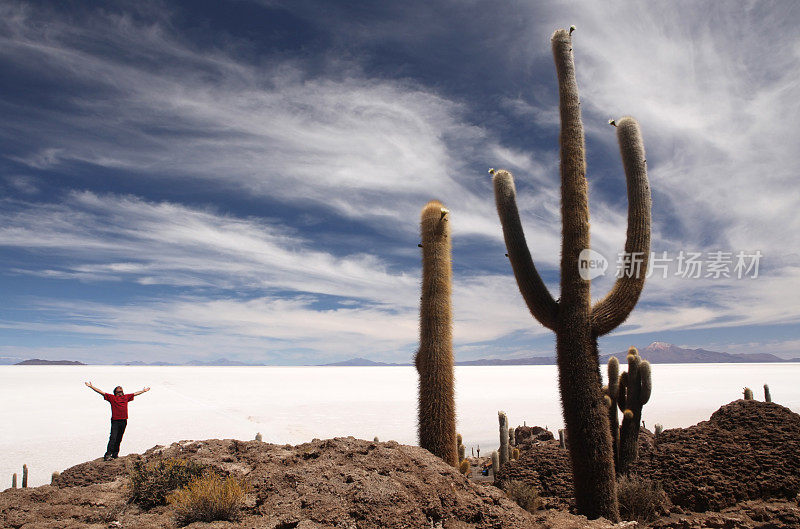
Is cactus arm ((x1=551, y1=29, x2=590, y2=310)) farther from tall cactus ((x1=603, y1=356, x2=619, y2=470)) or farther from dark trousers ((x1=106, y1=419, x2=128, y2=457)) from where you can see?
dark trousers ((x1=106, y1=419, x2=128, y2=457))

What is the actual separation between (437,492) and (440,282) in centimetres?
434

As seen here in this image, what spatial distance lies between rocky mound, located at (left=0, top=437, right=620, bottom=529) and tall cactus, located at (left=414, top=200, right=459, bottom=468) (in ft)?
4.37

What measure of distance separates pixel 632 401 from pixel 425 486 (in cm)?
701

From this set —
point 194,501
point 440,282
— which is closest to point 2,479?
point 194,501

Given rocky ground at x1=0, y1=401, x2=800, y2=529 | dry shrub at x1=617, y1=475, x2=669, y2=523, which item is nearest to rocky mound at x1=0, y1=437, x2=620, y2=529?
rocky ground at x1=0, y1=401, x2=800, y2=529

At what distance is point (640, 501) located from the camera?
9250 mm

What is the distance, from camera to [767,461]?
10383 mm

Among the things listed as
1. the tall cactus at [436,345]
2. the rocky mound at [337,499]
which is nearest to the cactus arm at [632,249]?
the tall cactus at [436,345]

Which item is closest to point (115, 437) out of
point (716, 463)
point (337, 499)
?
point (337, 499)

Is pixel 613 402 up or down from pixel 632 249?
down

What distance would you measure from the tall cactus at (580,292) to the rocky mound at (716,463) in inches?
83.9

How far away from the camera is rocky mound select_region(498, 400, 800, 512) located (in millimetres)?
9852

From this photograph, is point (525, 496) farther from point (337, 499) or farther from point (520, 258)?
point (337, 499)

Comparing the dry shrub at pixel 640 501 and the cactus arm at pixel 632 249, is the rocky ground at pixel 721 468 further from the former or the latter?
the cactus arm at pixel 632 249
